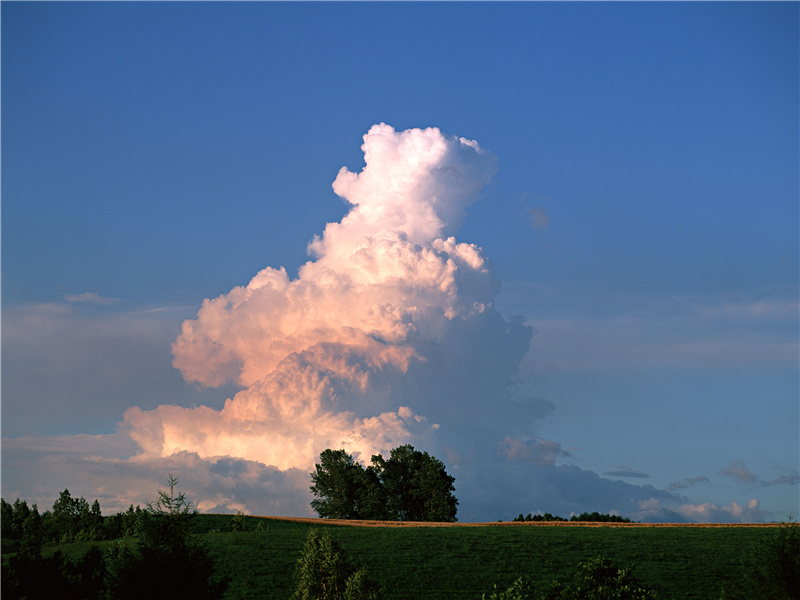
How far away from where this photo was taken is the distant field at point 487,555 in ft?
189

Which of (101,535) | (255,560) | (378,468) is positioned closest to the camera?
(255,560)

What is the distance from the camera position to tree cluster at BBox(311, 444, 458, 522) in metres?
119

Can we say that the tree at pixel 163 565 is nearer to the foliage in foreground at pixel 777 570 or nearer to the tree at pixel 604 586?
the tree at pixel 604 586

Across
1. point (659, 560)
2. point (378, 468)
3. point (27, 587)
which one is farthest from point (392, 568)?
point (378, 468)

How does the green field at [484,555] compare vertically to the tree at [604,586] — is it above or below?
below

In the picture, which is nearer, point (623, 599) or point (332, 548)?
point (623, 599)

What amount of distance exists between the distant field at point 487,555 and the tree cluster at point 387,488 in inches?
1429

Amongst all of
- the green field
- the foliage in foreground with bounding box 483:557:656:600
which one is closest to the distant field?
the green field

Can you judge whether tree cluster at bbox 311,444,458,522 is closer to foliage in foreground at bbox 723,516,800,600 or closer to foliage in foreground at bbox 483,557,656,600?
foliage in foreground at bbox 723,516,800,600

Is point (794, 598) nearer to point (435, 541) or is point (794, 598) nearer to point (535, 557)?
point (535, 557)

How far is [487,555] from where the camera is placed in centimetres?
6606

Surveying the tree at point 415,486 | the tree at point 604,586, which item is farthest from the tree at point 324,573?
the tree at point 415,486

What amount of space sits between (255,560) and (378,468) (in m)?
62.3

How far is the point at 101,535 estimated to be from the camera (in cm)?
9356
